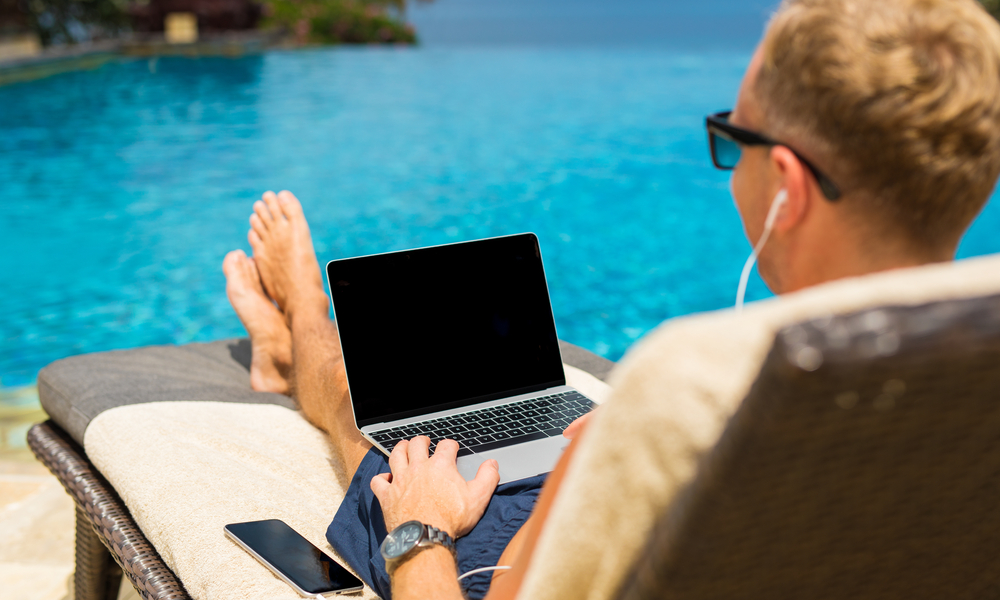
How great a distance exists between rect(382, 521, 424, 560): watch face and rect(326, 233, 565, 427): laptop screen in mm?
564

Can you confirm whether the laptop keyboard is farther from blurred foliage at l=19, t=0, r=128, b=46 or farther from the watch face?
blurred foliage at l=19, t=0, r=128, b=46

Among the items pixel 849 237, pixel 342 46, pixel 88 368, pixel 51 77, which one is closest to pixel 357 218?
pixel 88 368

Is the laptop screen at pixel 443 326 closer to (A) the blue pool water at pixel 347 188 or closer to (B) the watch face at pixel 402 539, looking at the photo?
(B) the watch face at pixel 402 539

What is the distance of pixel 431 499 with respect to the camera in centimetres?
150

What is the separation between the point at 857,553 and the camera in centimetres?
78

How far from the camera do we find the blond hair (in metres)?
0.82

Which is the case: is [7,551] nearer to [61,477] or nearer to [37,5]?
[61,477]

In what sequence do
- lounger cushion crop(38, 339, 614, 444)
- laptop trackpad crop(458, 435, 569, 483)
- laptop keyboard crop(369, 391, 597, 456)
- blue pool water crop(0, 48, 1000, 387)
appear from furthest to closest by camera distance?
1. blue pool water crop(0, 48, 1000, 387)
2. lounger cushion crop(38, 339, 614, 444)
3. laptop keyboard crop(369, 391, 597, 456)
4. laptop trackpad crop(458, 435, 569, 483)

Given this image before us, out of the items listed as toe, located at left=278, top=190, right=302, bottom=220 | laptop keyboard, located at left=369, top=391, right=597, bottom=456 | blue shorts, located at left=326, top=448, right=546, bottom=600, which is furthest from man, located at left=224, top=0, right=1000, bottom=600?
toe, located at left=278, top=190, right=302, bottom=220

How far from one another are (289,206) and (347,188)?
223 inches

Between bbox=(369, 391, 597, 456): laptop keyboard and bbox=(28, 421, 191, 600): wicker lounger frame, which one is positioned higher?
bbox=(369, 391, 597, 456): laptop keyboard

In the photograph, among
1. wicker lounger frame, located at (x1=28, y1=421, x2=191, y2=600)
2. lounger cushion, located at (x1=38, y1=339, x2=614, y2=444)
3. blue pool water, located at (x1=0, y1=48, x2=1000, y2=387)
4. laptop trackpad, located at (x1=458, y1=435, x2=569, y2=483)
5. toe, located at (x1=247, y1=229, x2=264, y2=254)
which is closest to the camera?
wicker lounger frame, located at (x1=28, y1=421, x2=191, y2=600)

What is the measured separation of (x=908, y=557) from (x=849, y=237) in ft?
1.13

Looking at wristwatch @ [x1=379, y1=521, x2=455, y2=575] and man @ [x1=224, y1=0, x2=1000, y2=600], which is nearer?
man @ [x1=224, y1=0, x2=1000, y2=600]
